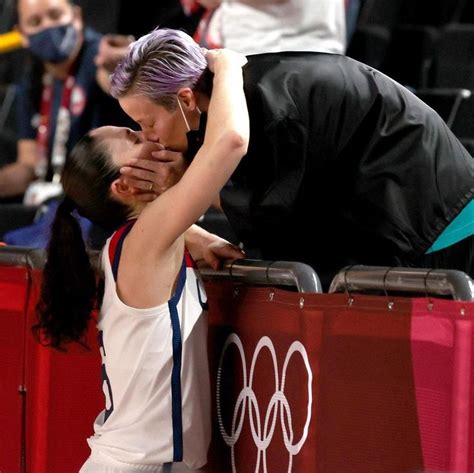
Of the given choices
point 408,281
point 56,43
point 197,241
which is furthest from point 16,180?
point 408,281

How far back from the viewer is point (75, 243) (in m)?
2.91

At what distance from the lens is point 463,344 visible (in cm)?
205

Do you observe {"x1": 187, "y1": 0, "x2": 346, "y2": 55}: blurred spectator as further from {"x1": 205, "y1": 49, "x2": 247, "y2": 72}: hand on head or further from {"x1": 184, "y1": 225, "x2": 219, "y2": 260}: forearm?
{"x1": 205, "y1": 49, "x2": 247, "y2": 72}: hand on head

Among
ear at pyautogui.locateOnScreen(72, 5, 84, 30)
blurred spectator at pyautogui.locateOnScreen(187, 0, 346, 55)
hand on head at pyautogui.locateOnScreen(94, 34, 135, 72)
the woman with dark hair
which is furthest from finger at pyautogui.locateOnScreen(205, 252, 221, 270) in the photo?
ear at pyautogui.locateOnScreen(72, 5, 84, 30)

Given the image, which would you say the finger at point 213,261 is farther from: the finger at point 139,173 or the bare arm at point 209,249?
the finger at point 139,173

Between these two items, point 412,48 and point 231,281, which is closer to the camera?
point 231,281

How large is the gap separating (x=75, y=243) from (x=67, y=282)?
0.10m

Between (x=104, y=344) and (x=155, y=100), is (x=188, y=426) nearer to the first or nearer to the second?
(x=104, y=344)

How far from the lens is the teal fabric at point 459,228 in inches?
110

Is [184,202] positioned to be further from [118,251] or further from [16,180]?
[16,180]

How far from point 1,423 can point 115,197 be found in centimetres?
96

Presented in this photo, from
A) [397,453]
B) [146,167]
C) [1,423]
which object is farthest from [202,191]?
[1,423]

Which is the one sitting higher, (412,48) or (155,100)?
(155,100)

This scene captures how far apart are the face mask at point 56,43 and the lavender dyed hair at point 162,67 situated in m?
3.12
